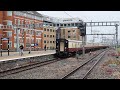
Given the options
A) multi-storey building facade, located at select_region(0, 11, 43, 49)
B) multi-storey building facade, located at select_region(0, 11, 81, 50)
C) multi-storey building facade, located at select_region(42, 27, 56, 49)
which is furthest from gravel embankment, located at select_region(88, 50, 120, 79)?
multi-storey building facade, located at select_region(42, 27, 56, 49)

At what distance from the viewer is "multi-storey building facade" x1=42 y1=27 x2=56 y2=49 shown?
76300mm

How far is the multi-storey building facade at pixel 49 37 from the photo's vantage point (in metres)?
76.3

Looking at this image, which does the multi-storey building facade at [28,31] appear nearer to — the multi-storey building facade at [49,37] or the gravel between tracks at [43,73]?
the multi-storey building facade at [49,37]

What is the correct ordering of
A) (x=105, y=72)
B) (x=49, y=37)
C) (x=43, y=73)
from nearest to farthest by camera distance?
(x=43, y=73)
(x=105, y=72)
(x=49, y=37)

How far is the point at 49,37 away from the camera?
79.4m

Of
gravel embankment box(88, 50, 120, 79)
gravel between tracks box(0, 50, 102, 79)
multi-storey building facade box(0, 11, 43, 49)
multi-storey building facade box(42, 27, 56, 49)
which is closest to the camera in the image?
gravel between tracks box(0, 50, 102, 79)

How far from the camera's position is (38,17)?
69.1 meters

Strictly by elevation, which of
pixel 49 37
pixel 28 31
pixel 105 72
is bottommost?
pixel 105 72

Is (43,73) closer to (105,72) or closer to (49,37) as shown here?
(105,72)

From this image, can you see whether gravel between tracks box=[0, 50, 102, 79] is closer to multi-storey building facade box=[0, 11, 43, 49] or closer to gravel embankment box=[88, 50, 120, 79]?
gravel embankment box=[88, 50, 120, 79]

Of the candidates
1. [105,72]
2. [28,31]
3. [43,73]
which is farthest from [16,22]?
[105,72]

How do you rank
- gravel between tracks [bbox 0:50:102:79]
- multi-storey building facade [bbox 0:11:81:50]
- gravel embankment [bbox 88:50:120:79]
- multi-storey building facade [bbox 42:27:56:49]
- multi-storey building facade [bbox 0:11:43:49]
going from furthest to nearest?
multi-storey building facade [bbox 42:27:56:49], multi-storey building facade [bbox 0:11:43:49], multi-storey building facade [bbox 0:11:81:50], gravel embankment [bbox 88:50:120:79], gravel between tracks [bbox 0:50:102:79]
